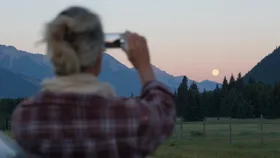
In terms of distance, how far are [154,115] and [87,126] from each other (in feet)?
0.71

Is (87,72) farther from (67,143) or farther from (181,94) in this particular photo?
(181,94)

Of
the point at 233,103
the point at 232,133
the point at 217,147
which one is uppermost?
the point at 233,103

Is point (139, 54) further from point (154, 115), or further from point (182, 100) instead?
point (182, 100)

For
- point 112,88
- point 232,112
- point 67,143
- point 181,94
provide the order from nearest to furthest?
1. point 67,143
2. point 112,88
3. point 232,112
4. point 181,94

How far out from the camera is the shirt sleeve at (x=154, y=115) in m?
2.22

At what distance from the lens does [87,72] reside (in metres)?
2.27

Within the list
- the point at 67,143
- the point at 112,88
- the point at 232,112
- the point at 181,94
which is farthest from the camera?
the point at 181,94

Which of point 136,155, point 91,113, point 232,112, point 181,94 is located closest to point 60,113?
point 91,113

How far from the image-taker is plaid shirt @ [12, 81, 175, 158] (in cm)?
217

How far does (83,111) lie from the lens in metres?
2.19

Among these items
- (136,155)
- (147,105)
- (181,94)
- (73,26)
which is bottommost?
(136,155)

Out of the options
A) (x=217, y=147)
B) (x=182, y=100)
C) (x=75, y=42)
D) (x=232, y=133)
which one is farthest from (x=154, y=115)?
(x=182, y=100)

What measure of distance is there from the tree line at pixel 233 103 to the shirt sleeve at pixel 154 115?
98603 mm

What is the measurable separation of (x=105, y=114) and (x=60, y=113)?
0.45ft
